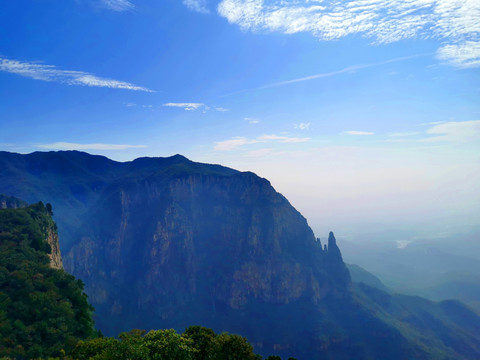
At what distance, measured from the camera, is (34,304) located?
50.8 metres

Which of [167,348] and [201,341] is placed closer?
[167,348]

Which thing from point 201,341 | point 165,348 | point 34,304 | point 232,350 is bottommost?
point 34,304

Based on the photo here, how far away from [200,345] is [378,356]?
147558 mm

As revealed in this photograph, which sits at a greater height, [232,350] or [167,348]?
[167,348]

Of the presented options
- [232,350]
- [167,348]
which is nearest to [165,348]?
[167,348]

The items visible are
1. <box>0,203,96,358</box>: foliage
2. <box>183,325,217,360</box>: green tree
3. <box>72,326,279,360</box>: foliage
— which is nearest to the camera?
<box>72,326,279,360</box>: foliage

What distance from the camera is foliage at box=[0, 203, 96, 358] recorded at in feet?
142

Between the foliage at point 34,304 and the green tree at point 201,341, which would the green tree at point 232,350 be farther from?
the foliage at point 34,304

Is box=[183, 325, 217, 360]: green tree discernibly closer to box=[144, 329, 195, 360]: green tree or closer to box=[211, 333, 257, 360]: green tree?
box=[211, 333, 257, 360]: green tree

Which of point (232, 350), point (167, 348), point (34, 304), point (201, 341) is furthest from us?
point (34, 304)

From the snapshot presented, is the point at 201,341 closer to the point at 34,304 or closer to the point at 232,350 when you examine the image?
the point at 232,350

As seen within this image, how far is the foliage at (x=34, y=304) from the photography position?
43312 millimetres

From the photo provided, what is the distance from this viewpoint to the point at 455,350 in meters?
173

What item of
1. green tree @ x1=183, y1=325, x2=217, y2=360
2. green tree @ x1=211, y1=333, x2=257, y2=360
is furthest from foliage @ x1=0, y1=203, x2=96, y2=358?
green tree @ x1=211, y1=333, x2=257, y2=360
